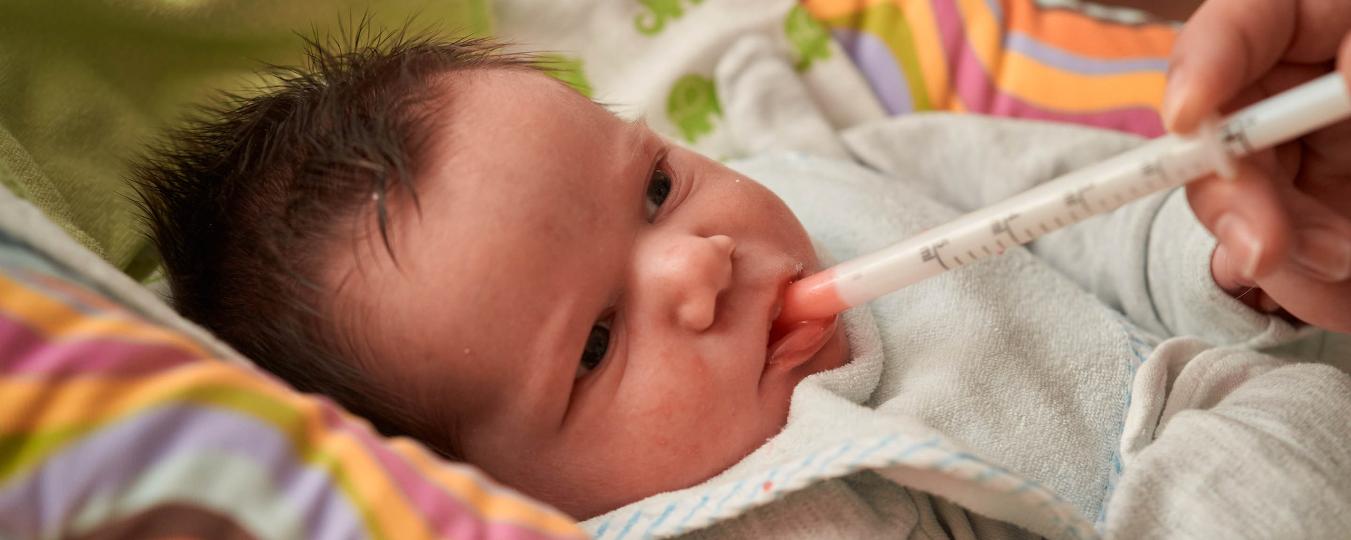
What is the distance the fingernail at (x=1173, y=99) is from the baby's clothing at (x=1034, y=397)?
0.18 metres

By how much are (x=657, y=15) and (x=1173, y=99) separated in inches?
36.0

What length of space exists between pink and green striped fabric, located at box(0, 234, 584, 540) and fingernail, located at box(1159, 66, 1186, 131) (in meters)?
0.47

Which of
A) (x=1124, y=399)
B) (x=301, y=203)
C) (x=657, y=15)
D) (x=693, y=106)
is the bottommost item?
(x=1124, y=399)

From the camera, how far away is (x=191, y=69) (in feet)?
3.88

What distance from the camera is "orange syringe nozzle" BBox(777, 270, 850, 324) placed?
841 millimetres

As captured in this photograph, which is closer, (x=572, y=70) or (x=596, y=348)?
(x=596, y=348)

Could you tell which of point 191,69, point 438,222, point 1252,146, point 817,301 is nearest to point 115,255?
point 191,69

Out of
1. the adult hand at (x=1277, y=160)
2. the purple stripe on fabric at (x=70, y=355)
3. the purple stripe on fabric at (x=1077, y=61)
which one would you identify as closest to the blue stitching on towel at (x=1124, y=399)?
the adult hand at (x=1277, y=160)

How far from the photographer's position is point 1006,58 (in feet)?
4.73

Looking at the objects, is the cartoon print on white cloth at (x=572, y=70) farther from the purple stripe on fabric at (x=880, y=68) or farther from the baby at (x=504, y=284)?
the baby at (x=504, y=284)

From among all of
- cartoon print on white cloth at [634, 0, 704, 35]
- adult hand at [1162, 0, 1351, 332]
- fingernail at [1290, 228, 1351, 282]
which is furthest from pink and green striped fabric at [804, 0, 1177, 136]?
fingernail at [1290, 228, 1351, 282]

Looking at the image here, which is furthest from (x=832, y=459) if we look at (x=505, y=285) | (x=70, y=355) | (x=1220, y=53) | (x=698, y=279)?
(x=70, y=355)

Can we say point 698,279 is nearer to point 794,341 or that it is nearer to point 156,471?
point 794,341

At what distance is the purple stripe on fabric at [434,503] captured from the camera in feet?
1.94
